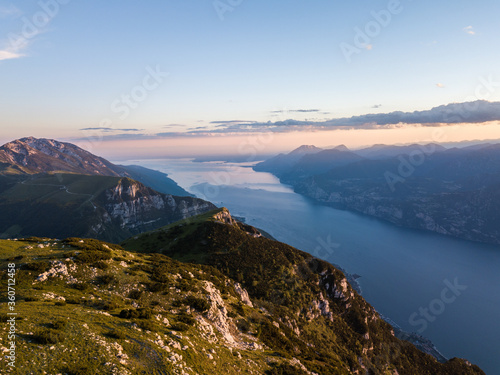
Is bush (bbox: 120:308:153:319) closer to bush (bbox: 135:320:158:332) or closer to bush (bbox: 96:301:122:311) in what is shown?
bush (bbox: 135:320:158:332)

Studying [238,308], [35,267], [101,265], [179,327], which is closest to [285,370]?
[179,327]

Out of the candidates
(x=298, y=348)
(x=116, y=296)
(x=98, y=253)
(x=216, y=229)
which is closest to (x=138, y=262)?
(x=98, y=253)

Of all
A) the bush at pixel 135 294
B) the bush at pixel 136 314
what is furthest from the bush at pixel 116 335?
the bush at pixel 135 294

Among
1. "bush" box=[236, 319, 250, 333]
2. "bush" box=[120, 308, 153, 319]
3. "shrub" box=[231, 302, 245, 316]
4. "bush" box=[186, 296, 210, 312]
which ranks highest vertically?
"bush" box=[120, 308, 153, 319]

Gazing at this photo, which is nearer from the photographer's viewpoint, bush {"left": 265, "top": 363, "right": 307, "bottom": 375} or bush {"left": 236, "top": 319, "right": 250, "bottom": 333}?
bush {"left": 265, "top": 363, "right": 307, "bottom": 375}

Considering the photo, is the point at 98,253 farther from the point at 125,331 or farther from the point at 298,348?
the point at 298,348

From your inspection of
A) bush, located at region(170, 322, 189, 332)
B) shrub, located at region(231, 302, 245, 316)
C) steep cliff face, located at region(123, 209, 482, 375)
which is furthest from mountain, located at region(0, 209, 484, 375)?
steep cliff face, located at region(123, 209, 482, 375)
